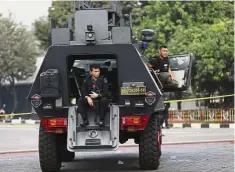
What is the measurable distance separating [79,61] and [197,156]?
3.18 m

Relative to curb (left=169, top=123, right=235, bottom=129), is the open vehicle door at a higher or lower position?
higher

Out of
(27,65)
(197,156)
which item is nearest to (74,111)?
(197,156)

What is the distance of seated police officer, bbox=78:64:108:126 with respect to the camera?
8328mm

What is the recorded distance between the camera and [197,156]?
10.5m

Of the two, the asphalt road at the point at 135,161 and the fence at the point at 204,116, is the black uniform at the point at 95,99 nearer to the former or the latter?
the asphalt road at the point at 135,161

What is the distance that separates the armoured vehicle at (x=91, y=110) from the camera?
8.27 metres

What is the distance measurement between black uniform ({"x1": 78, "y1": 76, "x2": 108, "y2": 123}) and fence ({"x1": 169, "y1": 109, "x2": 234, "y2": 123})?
14840 millimetres

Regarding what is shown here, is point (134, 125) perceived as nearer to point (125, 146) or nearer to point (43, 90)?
point (43, 90)

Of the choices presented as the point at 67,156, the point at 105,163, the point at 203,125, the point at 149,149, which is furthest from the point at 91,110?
the point at 203,125

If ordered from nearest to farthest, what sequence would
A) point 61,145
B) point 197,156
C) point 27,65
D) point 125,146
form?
point 61,145 < point 197,156 < point 125,146 < point 27,65

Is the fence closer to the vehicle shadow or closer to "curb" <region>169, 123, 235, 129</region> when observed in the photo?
"curb" <region>169, 123, 235, 129</region>

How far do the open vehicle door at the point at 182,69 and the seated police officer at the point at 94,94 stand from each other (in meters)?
2.20

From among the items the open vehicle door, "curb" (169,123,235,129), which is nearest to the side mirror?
the open vehicle door

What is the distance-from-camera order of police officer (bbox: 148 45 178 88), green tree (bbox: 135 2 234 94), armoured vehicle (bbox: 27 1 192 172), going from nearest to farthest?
1. armoured vehicle (bbox: 27 1 192 172)
2. police officer (bbox: 148 45 178 88)
3. green tree (bbox: 135 2 234 94)
